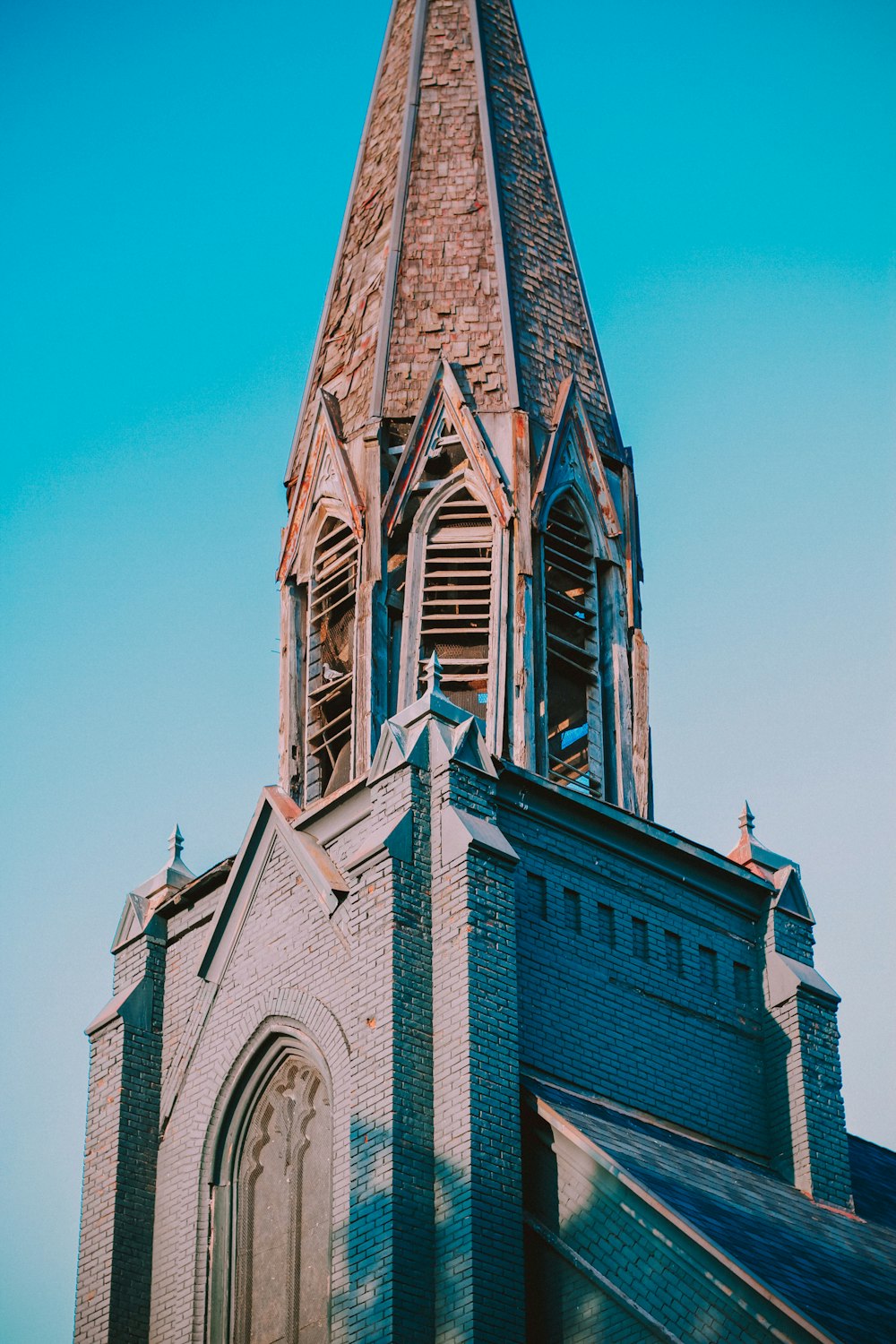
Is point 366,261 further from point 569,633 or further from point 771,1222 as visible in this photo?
point 771,1222

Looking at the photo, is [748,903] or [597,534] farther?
[597,534]

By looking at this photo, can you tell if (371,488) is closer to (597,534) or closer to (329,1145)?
(597,534)

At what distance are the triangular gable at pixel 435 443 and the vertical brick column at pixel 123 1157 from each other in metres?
4.94

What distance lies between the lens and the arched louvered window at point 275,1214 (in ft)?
66.3

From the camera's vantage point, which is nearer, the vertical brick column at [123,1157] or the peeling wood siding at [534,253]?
the vertical brick column at [123,1157]

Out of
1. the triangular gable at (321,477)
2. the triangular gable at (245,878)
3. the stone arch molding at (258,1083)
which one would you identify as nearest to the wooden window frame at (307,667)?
the triangular gable at (321,477)

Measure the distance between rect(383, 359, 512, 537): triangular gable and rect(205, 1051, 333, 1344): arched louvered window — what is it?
600cm

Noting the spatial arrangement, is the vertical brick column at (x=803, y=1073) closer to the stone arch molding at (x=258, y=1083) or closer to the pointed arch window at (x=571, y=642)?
the pointed arch window at (x=571, y=642)

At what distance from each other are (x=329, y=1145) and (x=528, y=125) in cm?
1356

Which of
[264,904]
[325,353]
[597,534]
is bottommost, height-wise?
[264,904]

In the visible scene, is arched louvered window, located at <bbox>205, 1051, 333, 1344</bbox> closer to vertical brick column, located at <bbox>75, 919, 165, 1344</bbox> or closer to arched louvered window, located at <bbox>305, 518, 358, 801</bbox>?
vertical brick column, located at <bbox>75, 919, 165, 1344</bbox>

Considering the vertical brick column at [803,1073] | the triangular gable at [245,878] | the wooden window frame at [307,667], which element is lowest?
the vertical brick column at [803,1073]

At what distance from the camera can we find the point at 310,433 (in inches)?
1024

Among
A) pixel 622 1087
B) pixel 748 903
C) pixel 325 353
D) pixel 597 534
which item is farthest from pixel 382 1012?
pixel 325 353
